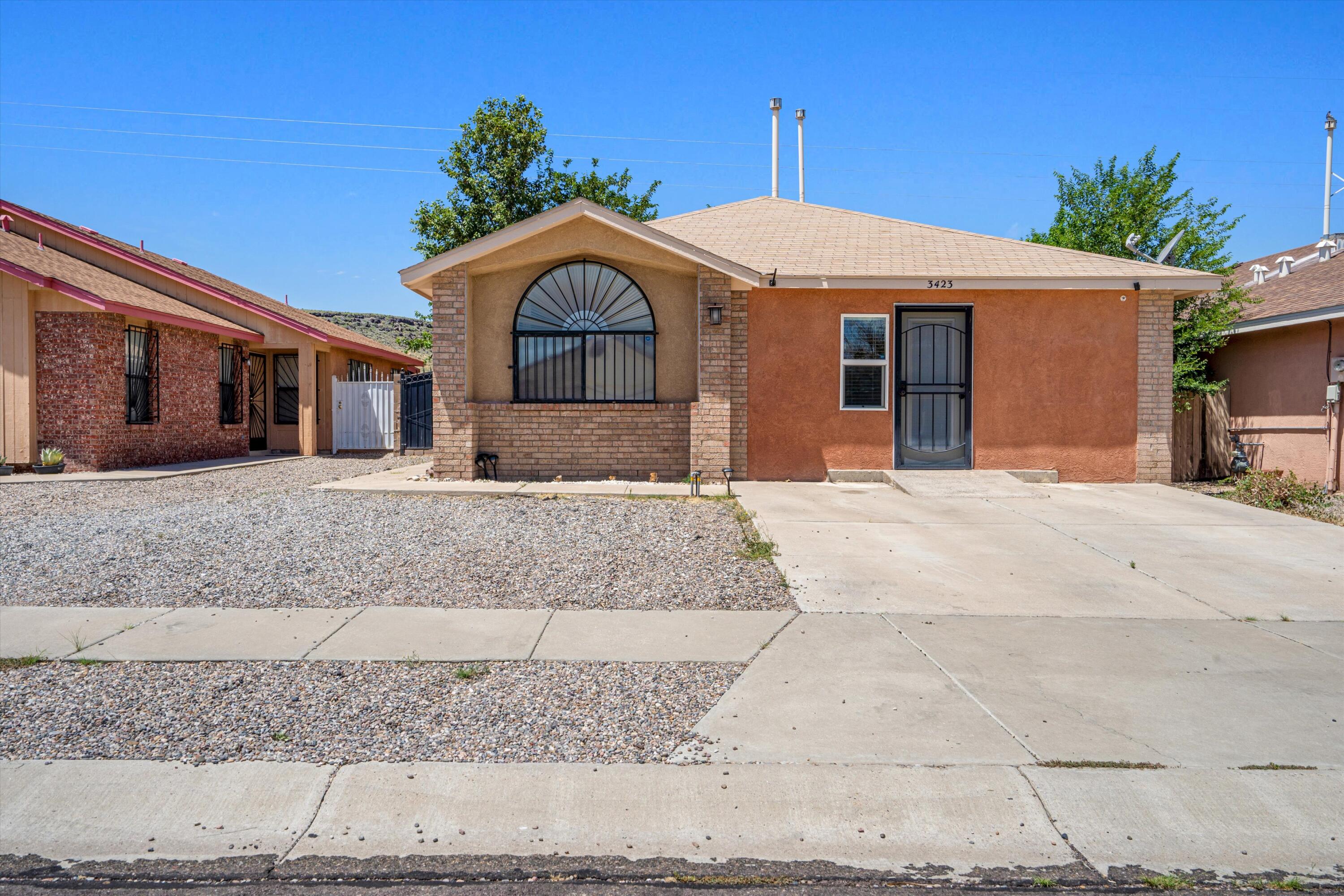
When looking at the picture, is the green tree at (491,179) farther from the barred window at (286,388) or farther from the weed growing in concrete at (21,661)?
the weed growing in concrete at (21,661)

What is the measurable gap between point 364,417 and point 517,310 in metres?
9.76

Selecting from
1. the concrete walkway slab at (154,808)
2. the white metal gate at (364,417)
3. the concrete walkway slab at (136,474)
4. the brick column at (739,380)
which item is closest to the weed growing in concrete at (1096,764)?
the concrete walkway slab at (154,808)

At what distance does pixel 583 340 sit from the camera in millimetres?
12539

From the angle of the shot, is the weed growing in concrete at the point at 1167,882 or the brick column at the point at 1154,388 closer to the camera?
the weed growing in concrete at the point at 1167,882

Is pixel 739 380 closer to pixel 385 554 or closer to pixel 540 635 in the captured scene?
pixel 385 554

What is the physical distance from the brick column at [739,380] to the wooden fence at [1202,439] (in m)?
7.64


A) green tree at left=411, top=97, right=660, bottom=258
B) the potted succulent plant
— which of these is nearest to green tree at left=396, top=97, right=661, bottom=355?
green tree at left=411, top=97, right=660, bottom=258

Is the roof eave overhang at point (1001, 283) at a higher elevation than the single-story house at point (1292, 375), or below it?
higher

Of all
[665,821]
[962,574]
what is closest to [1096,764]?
[665,821]

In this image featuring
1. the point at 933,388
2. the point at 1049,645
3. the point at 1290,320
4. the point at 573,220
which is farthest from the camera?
the point at 1290,320

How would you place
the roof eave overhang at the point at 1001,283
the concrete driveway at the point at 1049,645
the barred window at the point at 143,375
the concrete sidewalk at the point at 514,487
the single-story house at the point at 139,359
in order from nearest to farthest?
the concrete driveway at the point at 1049,645, the concrete sidewalk at the point at 514,487, the roof eave overhang at the point at 1001,283, the single-story house at the point at 139,359, the barred window at the point at 143,375

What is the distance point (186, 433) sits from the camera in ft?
57.1

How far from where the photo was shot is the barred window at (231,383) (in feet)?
62.5

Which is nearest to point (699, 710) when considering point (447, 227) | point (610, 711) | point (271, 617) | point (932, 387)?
point (610, 711)
